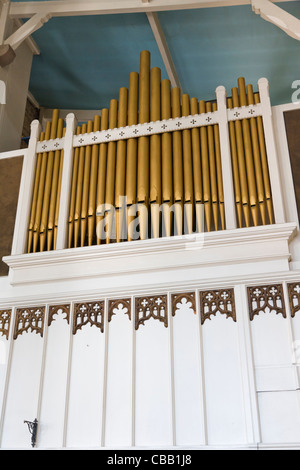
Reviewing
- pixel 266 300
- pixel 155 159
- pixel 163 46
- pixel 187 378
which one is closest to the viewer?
pixel 187 378

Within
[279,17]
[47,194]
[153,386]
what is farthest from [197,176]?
[279,17]

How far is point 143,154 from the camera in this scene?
19.6ft

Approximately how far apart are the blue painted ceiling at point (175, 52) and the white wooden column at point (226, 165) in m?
2.17

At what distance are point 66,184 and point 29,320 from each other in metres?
1.60

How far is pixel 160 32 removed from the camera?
7.52 meters

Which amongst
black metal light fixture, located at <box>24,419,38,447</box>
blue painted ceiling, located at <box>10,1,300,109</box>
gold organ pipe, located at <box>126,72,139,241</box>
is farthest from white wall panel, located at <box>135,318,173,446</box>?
blue painted ceiling, located at <box>10,1,300,109</box>

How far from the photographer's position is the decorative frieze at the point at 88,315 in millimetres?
5324

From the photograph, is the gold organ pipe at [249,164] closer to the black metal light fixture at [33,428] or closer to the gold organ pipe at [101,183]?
the gold organ pipe at [101,183]

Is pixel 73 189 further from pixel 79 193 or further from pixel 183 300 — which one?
pixel 183 300

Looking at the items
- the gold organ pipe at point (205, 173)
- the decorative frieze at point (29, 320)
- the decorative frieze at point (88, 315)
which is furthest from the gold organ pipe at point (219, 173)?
the decorative frieze at point (29, 320)

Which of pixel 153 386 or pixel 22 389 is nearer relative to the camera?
pixel 153 386

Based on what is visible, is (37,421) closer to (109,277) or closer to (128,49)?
(109,277)

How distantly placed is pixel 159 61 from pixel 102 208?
3630 millimetres

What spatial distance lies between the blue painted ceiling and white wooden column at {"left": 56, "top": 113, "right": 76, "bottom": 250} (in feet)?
6.83
